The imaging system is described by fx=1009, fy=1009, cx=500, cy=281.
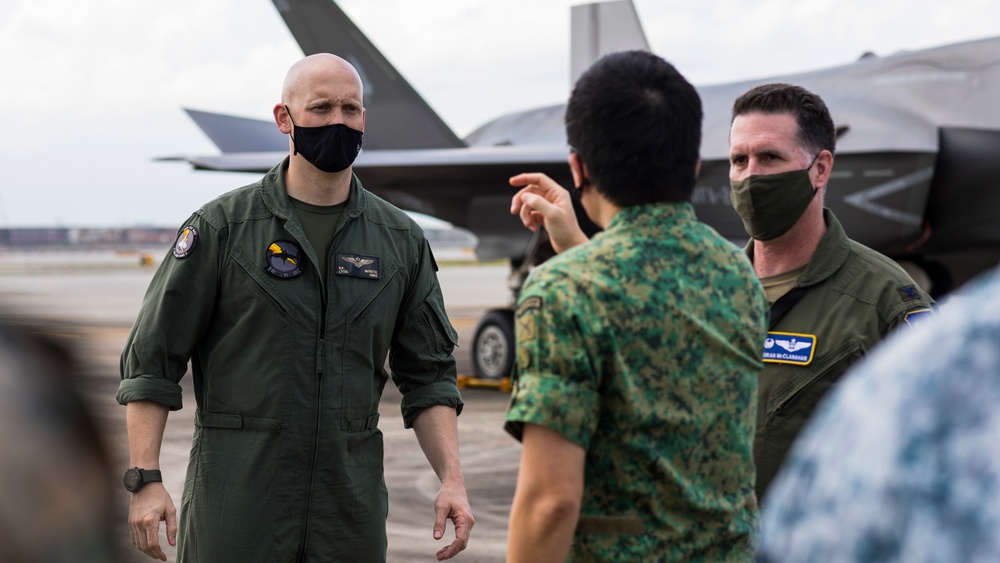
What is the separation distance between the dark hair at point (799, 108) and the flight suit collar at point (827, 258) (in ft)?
0.83

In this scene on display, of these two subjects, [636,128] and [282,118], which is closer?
[636,128]

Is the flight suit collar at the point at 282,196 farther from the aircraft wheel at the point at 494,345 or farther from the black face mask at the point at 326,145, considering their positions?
the aircraft wheel at the point at 494,345

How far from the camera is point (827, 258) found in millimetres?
2760

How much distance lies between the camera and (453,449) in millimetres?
3021

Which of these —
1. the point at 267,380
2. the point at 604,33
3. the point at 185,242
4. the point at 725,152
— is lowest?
the point at 267,380

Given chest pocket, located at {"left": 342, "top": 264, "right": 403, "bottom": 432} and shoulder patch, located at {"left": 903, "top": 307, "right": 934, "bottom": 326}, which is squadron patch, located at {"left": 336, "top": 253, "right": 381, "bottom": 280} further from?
shoulder patch, located at {"left": 903, "top": 307, "right": 934, "bottom": 326}

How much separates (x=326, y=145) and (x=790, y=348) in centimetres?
143

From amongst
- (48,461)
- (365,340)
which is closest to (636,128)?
(48,461)

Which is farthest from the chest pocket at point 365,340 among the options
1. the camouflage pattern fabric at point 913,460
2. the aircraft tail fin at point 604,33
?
the aircraft tail fin at point 604,33

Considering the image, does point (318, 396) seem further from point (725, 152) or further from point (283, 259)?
point (725, 152)

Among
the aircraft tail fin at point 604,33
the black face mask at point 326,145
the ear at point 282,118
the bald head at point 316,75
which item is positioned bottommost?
the black face mask at point 326,145

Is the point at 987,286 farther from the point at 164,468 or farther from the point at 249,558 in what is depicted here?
the point at 164,468

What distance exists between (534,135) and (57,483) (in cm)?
1489

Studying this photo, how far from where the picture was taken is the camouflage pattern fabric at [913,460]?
2.22 feet
